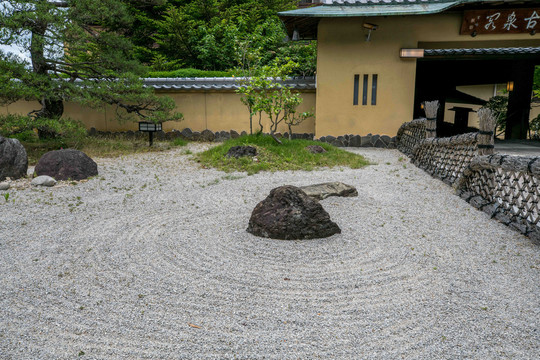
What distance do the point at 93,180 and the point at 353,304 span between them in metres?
4.90

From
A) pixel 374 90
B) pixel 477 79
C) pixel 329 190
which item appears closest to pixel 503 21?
pixel 374 90

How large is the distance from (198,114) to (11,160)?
19.4 feet

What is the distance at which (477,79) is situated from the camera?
14.6 meters

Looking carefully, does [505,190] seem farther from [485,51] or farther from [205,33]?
[205,33]

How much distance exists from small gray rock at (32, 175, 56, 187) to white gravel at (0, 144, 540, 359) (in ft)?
2.53

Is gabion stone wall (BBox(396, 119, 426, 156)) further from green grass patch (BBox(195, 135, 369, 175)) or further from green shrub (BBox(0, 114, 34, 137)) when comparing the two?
green shrub (BBox(0, 114, 34, 137))

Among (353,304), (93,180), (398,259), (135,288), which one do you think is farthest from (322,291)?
(93,180)

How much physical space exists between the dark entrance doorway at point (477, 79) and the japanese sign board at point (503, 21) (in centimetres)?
89

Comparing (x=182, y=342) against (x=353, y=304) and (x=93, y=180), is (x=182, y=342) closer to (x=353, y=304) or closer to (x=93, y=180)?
(x=353, y=304)

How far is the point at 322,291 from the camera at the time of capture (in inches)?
104

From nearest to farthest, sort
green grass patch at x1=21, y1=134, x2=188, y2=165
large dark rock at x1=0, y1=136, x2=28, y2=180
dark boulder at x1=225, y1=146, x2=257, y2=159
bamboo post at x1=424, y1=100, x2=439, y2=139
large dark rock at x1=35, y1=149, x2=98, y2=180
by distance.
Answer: large dark rock at x1=0, y1=136, x2=28, y2=180
large dark rock at x1=35, y1=149, x2=98, y2=180
bamboo post at x1=424, y1=100, x2=439, y2=139
dark boulder at x1=225, y1=146, x2=257, y2=159
green grass patch at x1=21, y1=134, x2=188, y2=165

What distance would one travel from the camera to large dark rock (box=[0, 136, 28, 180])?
575 centimetres

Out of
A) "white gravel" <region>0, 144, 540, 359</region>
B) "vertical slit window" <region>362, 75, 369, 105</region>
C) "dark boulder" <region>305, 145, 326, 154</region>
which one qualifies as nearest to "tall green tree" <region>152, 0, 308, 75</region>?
"vertical slit window" <region>362, 75, 369, 105</region>

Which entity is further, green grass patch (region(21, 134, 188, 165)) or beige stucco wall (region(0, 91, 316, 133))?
beige stucco wall (region(0, 91, 316, 133))
